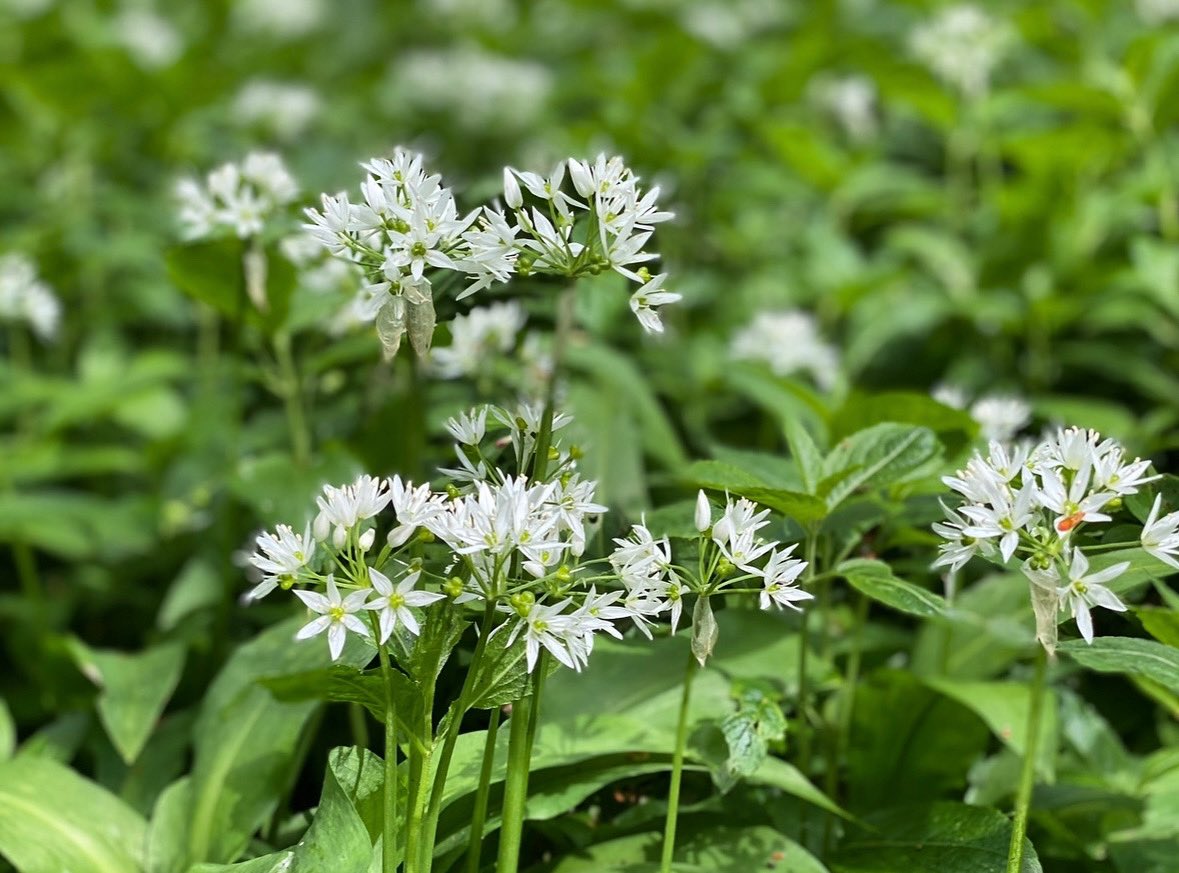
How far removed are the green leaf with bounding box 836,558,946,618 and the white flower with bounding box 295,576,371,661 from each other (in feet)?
2.06

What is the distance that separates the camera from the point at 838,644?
220cm

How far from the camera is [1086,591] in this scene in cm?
129

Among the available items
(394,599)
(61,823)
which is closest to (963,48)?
(394,599)

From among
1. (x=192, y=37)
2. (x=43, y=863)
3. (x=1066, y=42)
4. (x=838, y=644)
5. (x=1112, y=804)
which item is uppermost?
(x=192, y=37)

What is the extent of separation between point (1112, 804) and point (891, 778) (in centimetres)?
33

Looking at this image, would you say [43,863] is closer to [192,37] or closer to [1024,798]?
[1024,798]

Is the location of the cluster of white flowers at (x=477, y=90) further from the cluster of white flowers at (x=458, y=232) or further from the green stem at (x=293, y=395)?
the cluster of white flowers at (x=458, y=232)

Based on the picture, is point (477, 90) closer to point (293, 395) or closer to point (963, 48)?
point (963, 48)

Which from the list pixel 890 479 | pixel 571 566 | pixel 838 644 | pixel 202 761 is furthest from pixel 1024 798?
pixel 202 761

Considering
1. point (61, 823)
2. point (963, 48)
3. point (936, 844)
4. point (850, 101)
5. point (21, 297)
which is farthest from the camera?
point (850, 101)

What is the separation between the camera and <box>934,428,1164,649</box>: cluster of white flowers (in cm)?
127

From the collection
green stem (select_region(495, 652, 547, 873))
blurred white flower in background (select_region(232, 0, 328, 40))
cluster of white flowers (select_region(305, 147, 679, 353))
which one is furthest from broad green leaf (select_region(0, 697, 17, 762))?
blurred white flower in background (select_region(232, 0, 328, 40))

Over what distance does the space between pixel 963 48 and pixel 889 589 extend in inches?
112

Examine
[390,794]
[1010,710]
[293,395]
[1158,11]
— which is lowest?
[390,794]
